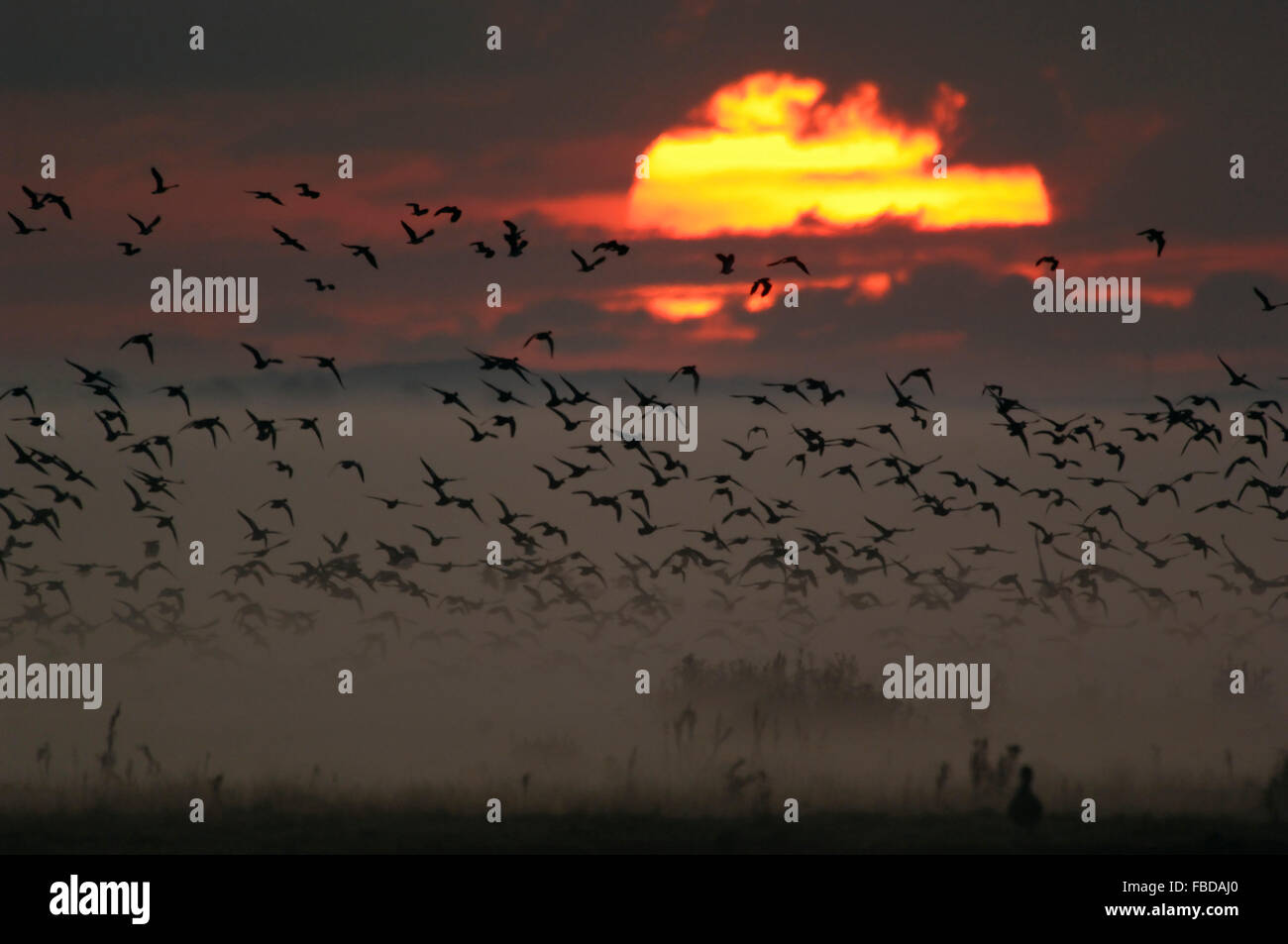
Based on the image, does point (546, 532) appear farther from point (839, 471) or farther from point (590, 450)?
point (839, 471)

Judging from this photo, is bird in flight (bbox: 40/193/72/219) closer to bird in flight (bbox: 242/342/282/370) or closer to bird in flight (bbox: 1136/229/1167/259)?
bird in flight (bbox: 242/342/282/370)

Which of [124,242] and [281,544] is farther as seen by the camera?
[281,544]

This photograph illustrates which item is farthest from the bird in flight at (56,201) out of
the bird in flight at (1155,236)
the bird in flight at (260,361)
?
the bird in flight at (1155,236)

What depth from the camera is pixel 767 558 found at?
33219 millimetres

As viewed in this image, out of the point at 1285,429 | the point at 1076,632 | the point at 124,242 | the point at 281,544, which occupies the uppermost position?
the point at 124,242

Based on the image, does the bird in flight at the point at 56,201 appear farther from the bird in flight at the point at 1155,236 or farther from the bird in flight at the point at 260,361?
the bird in flight at the point at 1155,236

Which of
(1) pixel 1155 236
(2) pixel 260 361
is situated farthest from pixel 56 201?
(1) pixel 1155 236

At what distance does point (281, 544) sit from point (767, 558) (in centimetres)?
1032

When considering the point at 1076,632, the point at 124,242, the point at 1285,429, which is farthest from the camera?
the point at 1285,429

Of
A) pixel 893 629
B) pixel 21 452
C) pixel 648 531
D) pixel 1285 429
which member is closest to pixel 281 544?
pixel 21 452

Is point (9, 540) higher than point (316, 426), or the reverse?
point (316, 426)

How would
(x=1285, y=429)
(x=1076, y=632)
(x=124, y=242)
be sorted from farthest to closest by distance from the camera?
(x=1285, y=429), (x=1076, y=632), (x=124, y=242)

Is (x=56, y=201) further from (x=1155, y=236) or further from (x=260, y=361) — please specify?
(x=1155, y=236)

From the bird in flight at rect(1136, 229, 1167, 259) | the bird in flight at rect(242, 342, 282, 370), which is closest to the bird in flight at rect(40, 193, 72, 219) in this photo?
the bird in flight at rect(242, 342, 282, 370)
